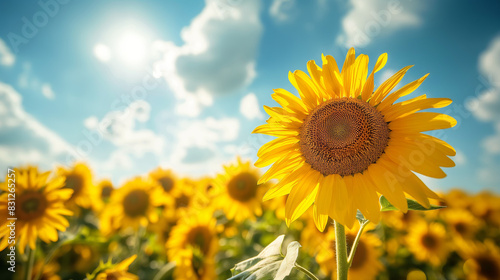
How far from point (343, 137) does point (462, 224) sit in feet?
26.5

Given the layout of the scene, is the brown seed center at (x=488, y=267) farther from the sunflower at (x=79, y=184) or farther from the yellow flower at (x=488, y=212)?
the sunflower at (x=79, y=184)

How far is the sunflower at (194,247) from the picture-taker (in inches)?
160

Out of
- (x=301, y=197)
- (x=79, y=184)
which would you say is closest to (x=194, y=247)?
(x=301, y=197)

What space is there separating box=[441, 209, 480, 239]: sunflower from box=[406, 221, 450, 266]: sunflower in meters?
0.83

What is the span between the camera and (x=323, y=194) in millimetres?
1894

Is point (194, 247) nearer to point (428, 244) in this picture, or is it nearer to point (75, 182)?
point (75, 182)

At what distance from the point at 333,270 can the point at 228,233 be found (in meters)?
2.49

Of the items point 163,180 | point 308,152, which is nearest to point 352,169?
point 308,152

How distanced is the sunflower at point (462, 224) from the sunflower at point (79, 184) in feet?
31.4

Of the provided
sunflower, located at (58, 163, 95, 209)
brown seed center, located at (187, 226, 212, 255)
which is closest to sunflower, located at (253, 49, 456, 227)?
brown seed center, located at (187, 226, 212, 255)

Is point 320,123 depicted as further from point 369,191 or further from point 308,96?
point 369,191

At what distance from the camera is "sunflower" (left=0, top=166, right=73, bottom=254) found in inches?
123

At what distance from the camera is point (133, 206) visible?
6176 mm

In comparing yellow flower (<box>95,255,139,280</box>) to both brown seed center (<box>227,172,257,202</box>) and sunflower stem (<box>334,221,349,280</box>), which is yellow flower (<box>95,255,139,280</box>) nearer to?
sunflower stem (<box>334,221,349,280</box>)
